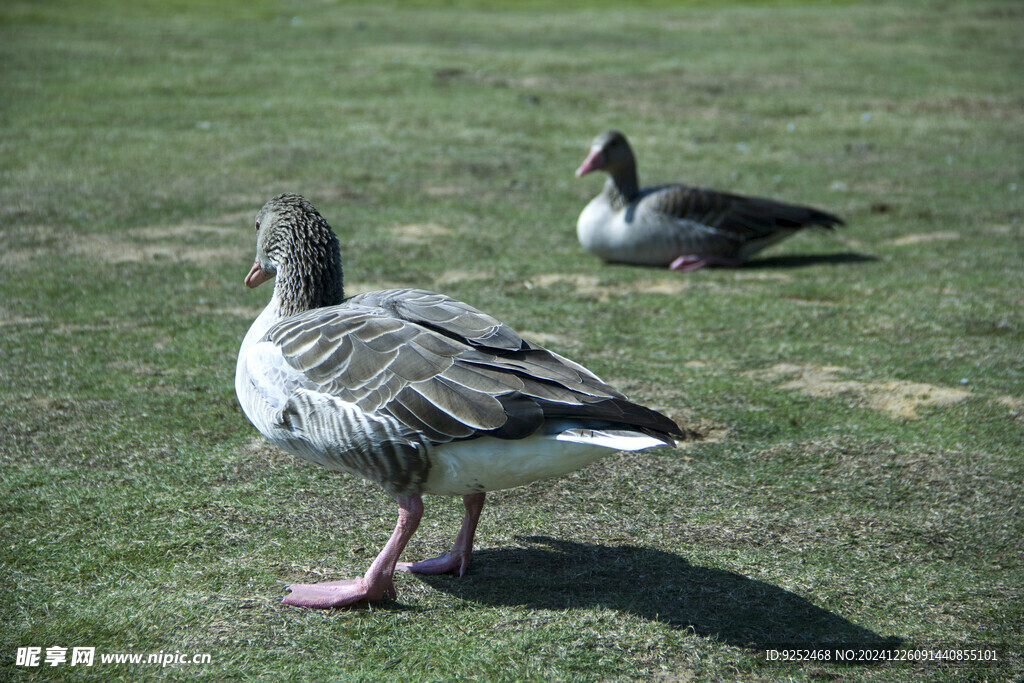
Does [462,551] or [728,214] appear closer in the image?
[462,551]

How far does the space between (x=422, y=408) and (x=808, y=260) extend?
6.20 metres

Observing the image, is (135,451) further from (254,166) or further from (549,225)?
(254,166)

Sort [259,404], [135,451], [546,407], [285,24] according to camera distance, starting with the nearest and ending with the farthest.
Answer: [546,407] < [259,404] < [135,451] < [285,24]

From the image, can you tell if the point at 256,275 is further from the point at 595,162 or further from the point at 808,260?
the point at 808,260

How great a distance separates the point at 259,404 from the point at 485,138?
953 centimetres

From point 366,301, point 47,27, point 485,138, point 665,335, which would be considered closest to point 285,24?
point 47,27

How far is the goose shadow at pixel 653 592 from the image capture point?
140 inches

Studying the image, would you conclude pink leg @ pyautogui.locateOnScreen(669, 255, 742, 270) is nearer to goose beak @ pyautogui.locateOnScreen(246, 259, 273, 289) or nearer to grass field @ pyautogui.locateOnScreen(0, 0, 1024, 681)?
grass field @ pyautogui.locateOnScreen(0, 0, 1024, 681)

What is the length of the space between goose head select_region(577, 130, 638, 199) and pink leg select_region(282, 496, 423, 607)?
548cm

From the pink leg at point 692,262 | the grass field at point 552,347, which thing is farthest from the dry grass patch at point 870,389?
the pink leg at point 692,262

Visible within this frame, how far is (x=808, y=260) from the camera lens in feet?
28.5

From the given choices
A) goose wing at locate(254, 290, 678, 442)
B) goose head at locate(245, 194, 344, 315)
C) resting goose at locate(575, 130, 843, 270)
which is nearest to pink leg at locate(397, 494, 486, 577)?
goose wing at locate(254, 290, 678, 442)

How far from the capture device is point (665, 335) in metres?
6.71

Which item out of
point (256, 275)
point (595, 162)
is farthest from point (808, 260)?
point (256, 275)
